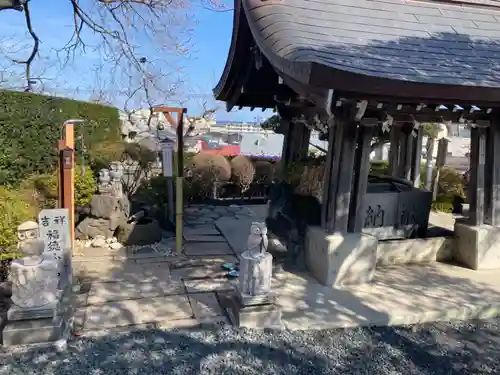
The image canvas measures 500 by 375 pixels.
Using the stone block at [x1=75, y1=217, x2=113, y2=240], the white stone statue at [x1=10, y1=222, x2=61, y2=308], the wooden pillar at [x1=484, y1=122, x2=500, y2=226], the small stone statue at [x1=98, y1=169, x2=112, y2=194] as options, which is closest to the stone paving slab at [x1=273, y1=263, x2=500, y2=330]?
the wooden pillar at [x1=484, y1=122, x2=500, y2=226]

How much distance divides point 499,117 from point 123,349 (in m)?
5.36

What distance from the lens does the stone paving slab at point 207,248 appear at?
6.00m

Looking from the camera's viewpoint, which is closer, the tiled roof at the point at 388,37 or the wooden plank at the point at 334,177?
the tiled roof at the point at 388,37

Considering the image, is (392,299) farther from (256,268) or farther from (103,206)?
(103,206)

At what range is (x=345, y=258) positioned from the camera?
471cm

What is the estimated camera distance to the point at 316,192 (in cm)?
540

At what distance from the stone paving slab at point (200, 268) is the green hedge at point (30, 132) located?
3746 millimetres

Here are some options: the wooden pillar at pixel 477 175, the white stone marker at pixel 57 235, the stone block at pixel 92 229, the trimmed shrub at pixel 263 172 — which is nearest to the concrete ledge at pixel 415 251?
the wooden pillar at pixel 477 175

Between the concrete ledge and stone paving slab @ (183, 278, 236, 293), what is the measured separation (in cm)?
229

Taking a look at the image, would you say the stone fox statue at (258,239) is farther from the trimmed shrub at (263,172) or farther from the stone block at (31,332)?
Answer: the trimmed shrub at (263,172)

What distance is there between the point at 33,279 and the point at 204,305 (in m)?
1.67

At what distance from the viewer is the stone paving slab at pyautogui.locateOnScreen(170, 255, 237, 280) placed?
498 cm

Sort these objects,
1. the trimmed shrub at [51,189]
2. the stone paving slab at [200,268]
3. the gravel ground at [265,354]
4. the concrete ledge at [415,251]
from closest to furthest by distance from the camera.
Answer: the gravel ground at [265,354], the stone paving slab at [200,268], the concrete ledge at [415,251], the trimmed shrub at [51,189]

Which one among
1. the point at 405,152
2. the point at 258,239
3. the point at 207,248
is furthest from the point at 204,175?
the point at 258,239
